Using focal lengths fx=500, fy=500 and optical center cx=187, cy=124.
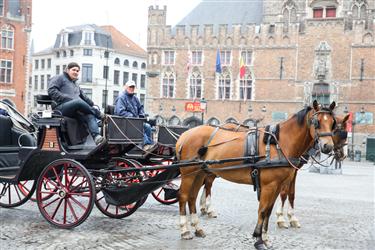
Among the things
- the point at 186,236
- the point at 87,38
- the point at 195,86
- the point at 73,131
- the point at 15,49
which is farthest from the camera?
the point at 87,38

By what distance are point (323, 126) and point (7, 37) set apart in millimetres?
29348

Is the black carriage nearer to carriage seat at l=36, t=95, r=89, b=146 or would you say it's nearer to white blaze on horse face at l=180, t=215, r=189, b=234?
carriage seat at l=36, t=95, r=89, b=146

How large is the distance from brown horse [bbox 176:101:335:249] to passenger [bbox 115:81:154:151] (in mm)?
1139

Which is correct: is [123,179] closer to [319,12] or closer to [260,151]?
[260,151]

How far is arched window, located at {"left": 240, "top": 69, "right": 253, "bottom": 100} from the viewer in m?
34.1

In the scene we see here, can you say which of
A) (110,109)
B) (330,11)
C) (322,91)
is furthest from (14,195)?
(330,11)

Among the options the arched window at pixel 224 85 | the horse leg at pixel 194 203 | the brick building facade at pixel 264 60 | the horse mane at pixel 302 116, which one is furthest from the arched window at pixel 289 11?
the horse mane at pixel 302 116

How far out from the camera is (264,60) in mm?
33688

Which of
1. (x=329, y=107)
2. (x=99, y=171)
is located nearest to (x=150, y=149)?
(x=99, y=171)

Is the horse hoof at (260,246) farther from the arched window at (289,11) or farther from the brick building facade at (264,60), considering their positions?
the arched window at (289,11)

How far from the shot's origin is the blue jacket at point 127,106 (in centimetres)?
747

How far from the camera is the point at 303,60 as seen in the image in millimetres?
33062

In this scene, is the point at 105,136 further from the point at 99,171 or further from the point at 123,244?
the point at 123,244

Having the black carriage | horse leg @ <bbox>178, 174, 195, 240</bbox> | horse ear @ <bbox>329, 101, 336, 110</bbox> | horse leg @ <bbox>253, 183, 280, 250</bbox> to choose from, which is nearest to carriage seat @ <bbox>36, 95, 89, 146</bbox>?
the black carriage
